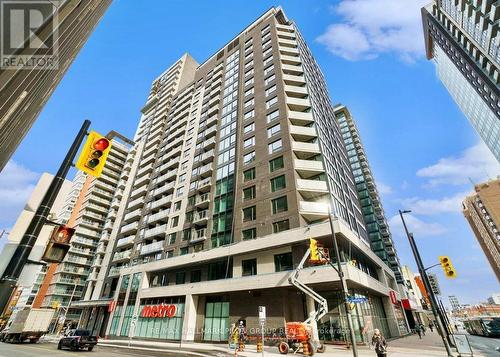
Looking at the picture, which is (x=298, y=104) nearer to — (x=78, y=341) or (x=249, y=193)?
(x=249, y=193)

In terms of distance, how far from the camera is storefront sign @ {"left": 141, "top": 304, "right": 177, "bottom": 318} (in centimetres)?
3234

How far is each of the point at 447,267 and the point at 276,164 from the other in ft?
66.7

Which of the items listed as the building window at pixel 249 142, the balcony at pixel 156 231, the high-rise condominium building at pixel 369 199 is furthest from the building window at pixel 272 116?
the high-rise condominium building at pixel 369 199

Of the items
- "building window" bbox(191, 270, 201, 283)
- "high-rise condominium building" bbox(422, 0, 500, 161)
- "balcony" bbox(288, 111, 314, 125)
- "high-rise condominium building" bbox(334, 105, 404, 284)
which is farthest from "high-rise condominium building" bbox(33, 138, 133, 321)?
"high-rise condominium building" bbox(422, 0, 500, 161)

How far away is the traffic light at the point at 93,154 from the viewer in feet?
17.7

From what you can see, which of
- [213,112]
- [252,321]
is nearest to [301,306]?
[252,321]

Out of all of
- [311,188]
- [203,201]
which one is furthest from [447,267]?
[203,201]

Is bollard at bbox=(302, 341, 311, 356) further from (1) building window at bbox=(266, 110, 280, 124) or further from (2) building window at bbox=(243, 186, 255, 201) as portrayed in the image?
(1) building window at bbox=(266, 110, 280, 124)

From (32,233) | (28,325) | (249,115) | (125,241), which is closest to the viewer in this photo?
(32,233)

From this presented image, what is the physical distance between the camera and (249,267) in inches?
1148

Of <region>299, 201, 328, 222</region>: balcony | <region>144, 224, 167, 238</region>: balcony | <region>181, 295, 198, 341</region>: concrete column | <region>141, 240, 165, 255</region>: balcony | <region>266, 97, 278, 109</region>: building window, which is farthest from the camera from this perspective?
<region>144, 224, 167, 238</region>: balcony

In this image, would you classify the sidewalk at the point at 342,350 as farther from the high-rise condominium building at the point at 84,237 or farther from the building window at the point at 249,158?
the high-rise condominium building at the point at 84,237

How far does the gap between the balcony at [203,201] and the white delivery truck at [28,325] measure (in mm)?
21502

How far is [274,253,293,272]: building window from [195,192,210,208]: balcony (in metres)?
15.4
